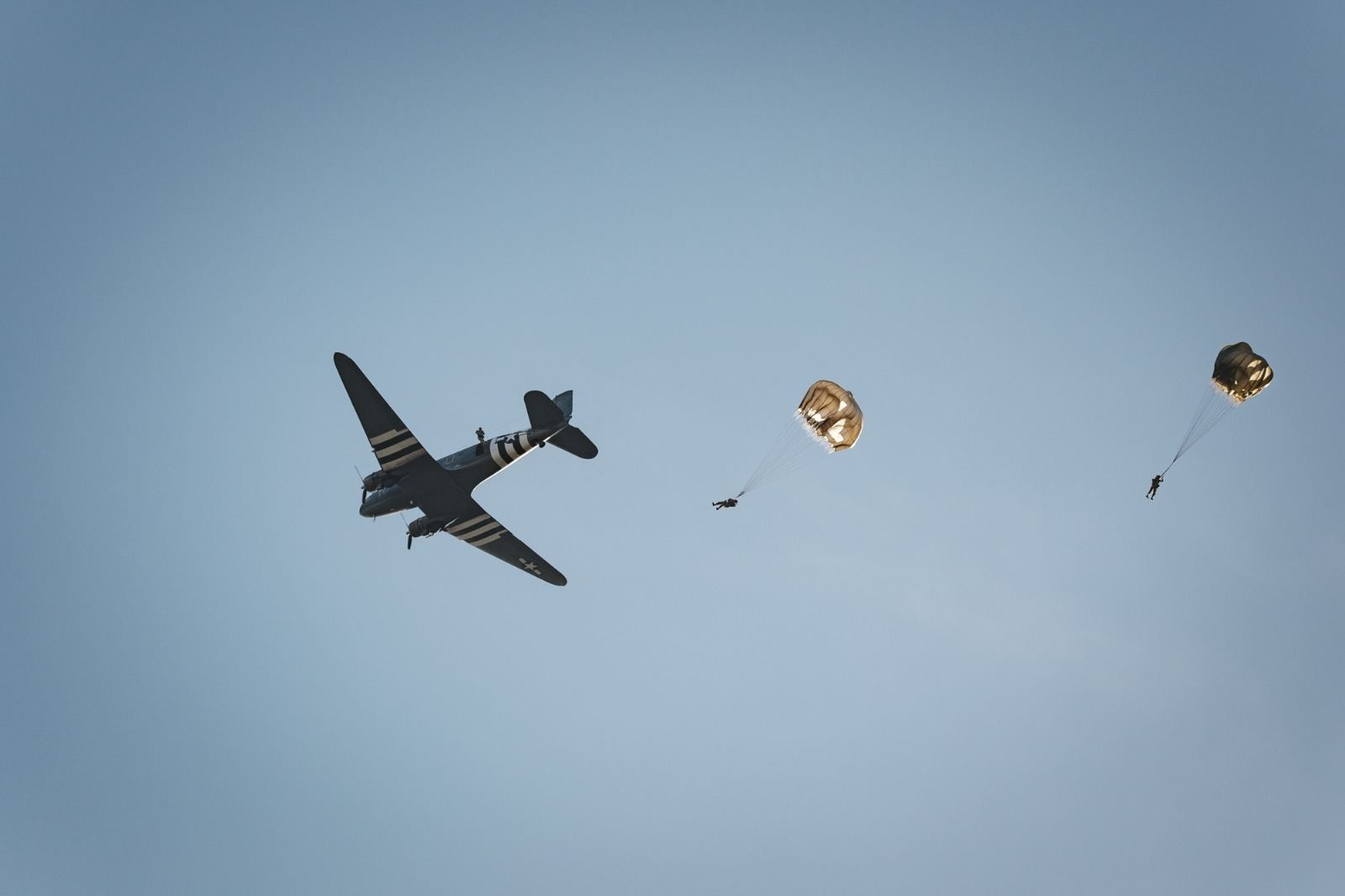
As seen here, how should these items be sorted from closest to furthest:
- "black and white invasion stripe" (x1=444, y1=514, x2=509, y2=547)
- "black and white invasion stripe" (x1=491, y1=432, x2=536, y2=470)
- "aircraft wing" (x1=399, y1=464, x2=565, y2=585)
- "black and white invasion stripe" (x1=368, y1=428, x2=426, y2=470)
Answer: "black and white invasion stripe" (x1=368, y1=428, x2=426, y2=470), "black and white invasion stripe" (x1=491, y1=432, x2=536, y2=470), "aircraft wing" (x1=399, y1=464, x2=565, y2=585), "black and white invasion stripe" (x1=444, y1=514, x2=509, y2=547)

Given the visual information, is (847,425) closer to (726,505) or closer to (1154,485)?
(726,505)

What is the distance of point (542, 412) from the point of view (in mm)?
52344

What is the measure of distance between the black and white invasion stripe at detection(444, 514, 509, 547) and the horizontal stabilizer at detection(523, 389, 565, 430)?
28.9 ft

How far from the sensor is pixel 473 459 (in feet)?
181

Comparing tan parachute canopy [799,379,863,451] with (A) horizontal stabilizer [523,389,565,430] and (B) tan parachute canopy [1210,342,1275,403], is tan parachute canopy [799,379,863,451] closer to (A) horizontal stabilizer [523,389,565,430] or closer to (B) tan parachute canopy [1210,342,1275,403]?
(A) horizontal stabilizer [523,389,565,430]

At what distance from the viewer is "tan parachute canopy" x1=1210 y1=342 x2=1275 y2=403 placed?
5512 centimetres

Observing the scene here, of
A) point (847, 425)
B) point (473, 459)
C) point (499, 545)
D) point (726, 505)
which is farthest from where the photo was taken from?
point (499, 545)

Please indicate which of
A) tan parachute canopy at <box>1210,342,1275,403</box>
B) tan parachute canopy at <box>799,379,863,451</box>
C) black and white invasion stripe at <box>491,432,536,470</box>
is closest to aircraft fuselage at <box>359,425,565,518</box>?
black and white invasion stripe at <box>491,432,536,470</box>

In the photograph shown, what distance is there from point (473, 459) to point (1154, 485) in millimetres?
32516

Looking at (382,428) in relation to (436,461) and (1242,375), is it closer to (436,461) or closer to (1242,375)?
(436,461)

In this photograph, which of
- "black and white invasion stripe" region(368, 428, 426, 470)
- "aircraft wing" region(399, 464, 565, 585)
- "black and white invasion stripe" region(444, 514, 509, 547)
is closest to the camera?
"black and white invasion stripe" region(368, 428, 426, 470)

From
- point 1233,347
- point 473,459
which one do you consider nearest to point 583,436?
point 473,459

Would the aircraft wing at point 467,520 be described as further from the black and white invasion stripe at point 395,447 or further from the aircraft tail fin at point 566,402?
the aircraft tail fin at point 566,402

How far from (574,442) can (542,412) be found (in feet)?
7.86
